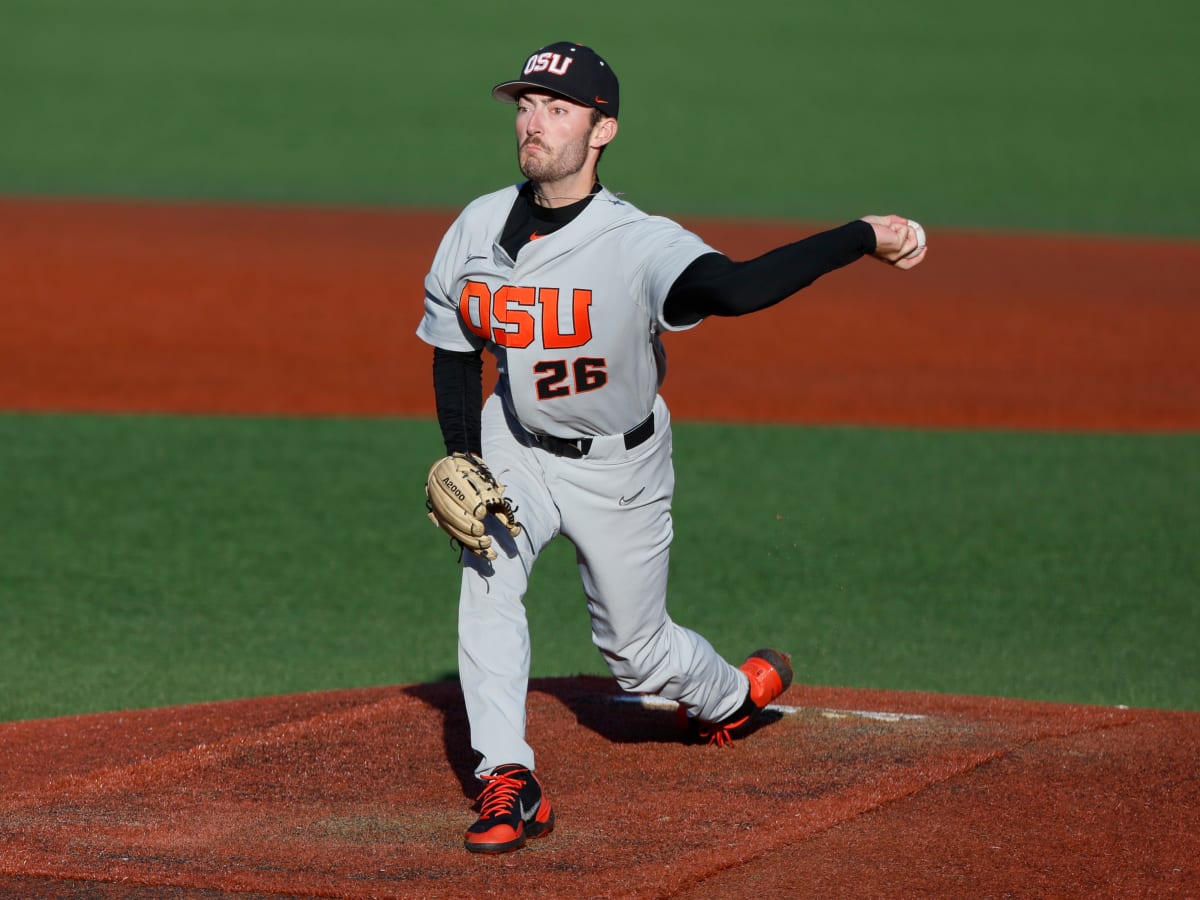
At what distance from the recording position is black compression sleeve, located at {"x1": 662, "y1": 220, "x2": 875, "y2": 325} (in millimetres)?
3695

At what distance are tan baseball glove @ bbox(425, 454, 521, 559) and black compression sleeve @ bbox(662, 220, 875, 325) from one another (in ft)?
2.31

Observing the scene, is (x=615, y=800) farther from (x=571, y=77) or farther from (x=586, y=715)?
(x=571, y=77)

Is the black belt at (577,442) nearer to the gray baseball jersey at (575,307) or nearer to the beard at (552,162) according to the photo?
the gray baseball jersey at (575,307)

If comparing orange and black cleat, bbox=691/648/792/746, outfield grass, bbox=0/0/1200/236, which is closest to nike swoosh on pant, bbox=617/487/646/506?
orange and black cleat, bbox=691/648/792/746

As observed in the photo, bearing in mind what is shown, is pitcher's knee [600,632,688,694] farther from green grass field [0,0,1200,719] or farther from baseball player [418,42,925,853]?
green grass field [0,0,1200,719]

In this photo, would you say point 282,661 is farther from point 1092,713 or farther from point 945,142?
point 945,142

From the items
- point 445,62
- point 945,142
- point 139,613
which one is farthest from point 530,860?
point 445,62

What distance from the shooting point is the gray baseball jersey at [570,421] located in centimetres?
406

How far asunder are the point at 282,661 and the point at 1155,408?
7.08 metres

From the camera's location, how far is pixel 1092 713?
511 cm

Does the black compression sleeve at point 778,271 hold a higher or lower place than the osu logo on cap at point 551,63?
lower

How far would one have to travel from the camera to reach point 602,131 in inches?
168

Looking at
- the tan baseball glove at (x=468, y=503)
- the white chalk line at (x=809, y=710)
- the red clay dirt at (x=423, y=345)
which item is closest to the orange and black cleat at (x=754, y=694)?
the white chalk line at (x=809, y=710)

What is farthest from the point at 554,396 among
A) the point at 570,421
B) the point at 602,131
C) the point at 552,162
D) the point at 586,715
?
the point at 586,715
